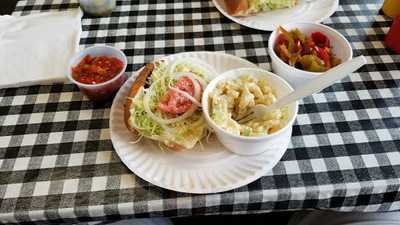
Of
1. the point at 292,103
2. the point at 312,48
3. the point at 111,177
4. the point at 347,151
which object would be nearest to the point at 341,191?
the point at 347,151

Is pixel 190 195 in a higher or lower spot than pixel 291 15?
lower

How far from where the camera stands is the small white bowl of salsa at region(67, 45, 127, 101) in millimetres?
933

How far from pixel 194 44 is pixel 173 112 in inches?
14.0

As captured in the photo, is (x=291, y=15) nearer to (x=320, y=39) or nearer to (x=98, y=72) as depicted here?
(x=320, y=39)

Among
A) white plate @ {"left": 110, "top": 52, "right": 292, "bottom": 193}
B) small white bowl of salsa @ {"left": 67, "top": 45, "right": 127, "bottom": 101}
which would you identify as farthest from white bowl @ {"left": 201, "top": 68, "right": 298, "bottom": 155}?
small white bowl of salsa @ {"left": 67, "top": 45, "right": 127, "bottom": 101}

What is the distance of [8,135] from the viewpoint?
3.02ft

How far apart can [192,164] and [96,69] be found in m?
0.40

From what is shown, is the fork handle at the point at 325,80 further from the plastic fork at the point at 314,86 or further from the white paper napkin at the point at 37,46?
the white paper napkin at the point at 37,46

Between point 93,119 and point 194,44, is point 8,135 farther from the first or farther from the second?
point 194,44

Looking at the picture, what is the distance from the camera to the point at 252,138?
0.77m

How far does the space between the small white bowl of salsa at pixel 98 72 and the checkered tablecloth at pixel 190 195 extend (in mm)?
58

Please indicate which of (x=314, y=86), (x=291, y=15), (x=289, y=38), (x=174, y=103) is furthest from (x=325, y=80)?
(x=291, y=15)

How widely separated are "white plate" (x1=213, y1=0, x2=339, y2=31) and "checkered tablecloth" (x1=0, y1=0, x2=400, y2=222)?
8cm

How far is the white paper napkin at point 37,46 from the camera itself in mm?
1041
